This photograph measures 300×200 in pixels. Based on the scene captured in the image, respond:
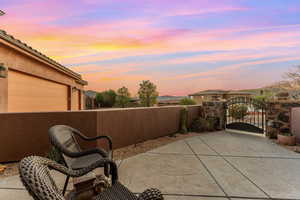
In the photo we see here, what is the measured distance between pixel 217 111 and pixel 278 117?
8.20 feet

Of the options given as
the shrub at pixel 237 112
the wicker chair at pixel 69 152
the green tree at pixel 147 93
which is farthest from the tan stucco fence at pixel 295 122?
the green tree at pixel 147 93

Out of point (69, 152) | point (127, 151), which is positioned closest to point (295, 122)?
point (127, 151)

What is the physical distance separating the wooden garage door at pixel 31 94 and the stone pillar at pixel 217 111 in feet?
23.3

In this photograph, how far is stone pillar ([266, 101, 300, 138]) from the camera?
6.20m

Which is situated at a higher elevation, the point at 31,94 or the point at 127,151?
the point at 31,94

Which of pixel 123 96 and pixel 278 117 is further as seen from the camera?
pixel 123 96

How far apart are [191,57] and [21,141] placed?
33.9ft

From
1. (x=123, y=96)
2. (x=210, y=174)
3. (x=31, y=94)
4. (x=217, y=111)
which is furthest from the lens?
(x=123, y=96)

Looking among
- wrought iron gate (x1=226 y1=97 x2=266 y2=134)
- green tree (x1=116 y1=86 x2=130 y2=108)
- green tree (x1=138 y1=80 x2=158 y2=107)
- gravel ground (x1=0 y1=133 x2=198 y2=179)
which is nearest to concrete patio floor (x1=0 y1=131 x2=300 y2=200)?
gravel ground (x1=0 y1=133 x2=198 y2=179)

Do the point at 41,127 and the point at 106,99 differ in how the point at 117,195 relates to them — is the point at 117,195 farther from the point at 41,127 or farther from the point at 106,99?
the point at 106,99

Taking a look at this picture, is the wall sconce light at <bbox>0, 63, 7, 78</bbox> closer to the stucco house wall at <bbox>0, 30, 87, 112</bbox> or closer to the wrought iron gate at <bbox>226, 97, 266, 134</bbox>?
the stucco house wall at <bbox>0, 30, 87, 112</bbox>

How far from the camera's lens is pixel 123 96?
55.1 ft

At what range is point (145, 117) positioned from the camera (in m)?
6.02

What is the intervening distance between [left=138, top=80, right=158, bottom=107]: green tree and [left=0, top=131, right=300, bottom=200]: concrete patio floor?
11040 millimetres
